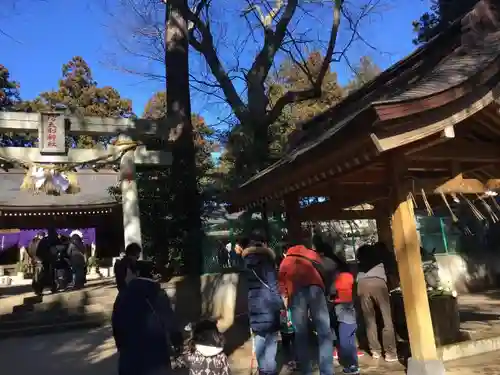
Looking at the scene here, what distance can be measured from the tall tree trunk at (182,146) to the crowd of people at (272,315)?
154 inches

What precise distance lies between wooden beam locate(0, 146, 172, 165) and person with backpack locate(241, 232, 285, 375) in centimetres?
420

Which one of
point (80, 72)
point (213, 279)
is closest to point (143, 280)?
point (213, 279)

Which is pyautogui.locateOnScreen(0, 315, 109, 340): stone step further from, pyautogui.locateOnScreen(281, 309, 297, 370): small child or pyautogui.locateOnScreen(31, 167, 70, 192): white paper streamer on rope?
pyautogui.locateOnScreen(281, 309, 297, 370): small child

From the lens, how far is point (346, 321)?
206 inches

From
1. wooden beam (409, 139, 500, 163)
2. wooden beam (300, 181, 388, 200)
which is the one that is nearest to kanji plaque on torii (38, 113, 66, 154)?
wooden beam (300, 181, 388, 200)

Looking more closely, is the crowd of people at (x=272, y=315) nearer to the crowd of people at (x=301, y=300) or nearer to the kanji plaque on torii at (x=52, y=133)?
the crowd of people at (x=301, y=300)

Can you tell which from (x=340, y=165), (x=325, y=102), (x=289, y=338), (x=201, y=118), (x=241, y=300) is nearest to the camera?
(x=340, y=165)

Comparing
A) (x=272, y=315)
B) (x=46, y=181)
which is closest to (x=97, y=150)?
(x=46, y=181)

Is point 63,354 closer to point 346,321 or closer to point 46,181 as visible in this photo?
point 46,181

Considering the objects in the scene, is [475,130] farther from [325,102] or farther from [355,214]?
[325,102]

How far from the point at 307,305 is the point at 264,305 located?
462 millimetres

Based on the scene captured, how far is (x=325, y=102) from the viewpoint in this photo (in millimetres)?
24438

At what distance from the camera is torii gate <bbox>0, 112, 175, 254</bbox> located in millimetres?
7762

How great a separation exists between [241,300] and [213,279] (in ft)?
2.59
